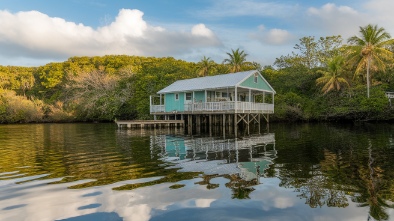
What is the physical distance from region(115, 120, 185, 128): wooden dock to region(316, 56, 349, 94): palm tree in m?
18.2

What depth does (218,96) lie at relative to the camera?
104 ft

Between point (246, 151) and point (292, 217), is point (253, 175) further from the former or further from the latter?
point (246, 151)

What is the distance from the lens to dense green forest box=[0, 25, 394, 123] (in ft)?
113

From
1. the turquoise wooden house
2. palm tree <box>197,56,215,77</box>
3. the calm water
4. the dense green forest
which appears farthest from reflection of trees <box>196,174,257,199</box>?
palm tree <box>197,56,215,77</box>

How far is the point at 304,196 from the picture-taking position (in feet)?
22.2

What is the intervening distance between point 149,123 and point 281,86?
21.7 m

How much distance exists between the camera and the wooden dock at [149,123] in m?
29.8

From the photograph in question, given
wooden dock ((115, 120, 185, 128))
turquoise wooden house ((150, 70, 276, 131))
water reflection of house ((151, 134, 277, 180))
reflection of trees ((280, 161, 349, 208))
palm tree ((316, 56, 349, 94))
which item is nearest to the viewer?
reflection of trees ((280, 161, 349, 208))

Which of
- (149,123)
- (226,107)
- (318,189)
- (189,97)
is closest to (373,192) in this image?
(318,189)

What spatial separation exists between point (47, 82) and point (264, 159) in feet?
197

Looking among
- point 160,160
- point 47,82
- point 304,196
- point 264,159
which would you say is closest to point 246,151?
point 264,159

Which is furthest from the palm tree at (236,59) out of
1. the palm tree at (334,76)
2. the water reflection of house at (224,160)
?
the water reflection of house at (224,160)

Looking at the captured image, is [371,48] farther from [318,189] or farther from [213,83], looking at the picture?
[318,189]

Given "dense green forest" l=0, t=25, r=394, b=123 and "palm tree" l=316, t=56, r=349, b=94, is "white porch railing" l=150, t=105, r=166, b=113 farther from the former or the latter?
"palm tree" l=316, t=56, r=349, b=94
